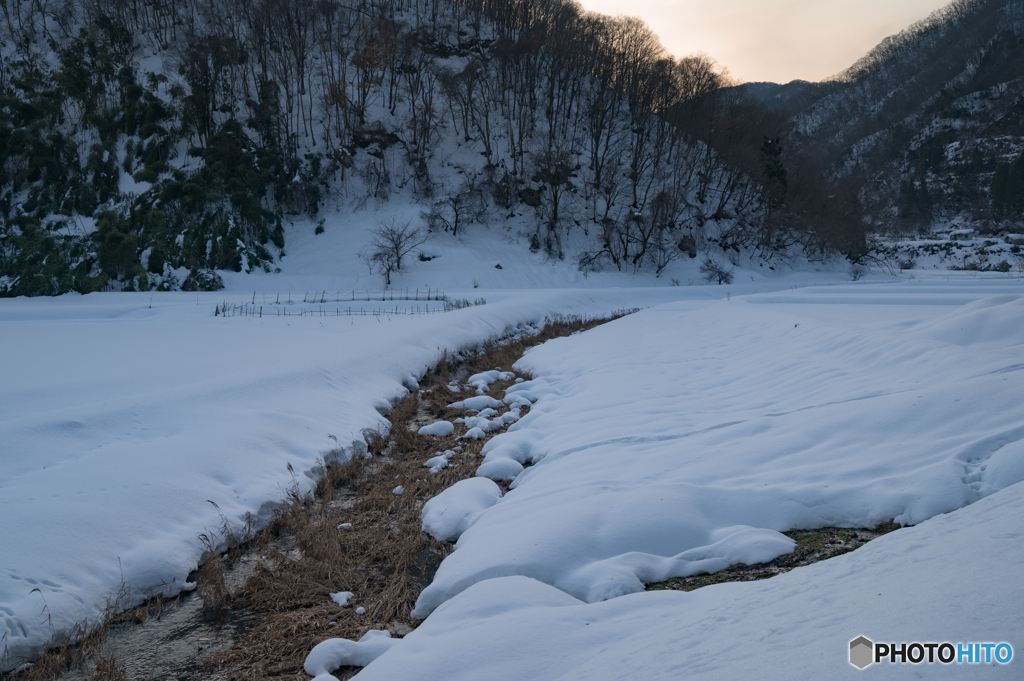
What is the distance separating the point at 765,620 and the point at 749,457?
2.93 meters

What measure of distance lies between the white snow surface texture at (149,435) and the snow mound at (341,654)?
6.06ft

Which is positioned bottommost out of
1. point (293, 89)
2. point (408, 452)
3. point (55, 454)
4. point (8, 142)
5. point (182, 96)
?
point (408, 452)

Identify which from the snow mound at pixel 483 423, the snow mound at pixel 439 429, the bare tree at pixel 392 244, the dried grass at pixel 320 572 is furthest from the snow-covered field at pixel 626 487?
the bare tree at pixel 392 244

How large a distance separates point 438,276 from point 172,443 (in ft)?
85.4

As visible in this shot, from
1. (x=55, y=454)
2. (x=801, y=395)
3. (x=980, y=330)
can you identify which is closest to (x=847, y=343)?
(x=980, y=330)

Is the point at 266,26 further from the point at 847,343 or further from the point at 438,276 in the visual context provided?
the point at 847,343

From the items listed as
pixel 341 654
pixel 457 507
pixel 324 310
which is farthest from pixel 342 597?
pixel 324 310

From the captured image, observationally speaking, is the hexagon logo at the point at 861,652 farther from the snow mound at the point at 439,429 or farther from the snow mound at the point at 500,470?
the snow mound at the point at 439,429

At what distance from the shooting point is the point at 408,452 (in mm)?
8086

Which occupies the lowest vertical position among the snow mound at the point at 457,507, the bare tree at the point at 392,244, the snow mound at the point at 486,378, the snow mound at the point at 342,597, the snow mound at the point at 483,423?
the snow mound at the point at 342,597

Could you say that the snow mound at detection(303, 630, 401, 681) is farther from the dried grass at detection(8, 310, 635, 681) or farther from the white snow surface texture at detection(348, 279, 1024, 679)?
the white snow surface texture at detection(348, 279, 1024, 679)

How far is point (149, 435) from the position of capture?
21.5 feet

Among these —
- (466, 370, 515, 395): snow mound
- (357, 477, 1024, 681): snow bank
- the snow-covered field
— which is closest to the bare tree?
(466, 370, 515, 395): snow mound

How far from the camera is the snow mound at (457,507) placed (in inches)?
212
